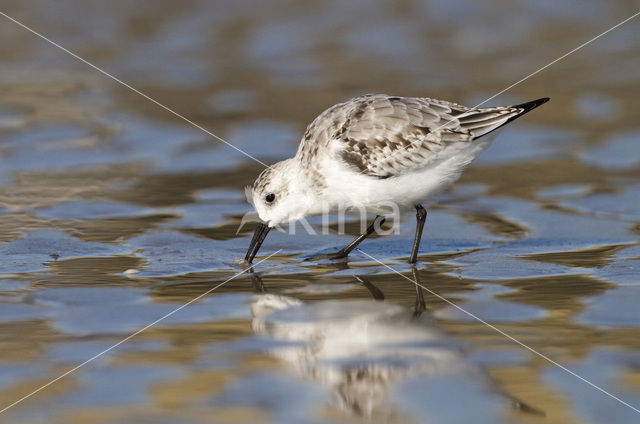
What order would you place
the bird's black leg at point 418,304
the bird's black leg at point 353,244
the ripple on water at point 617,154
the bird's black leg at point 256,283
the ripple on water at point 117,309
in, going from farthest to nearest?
the ripple on water at point 617,154 → the bird's black leg at point 353,244 → the bird's black leg at point 256,283 → the bird's black leg at point 418,304 → the ripple on water at point 117,309

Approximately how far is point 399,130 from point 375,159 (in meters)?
0.36

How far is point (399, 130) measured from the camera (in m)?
8.39

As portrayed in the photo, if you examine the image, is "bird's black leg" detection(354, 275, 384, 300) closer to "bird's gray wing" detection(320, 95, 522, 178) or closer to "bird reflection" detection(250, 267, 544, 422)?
"bird reflection" detection(250, 267, 544, 422)

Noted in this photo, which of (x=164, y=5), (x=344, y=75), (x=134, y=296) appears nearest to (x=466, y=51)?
(x=344, y=75)

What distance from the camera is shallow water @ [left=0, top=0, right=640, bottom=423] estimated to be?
5.55m

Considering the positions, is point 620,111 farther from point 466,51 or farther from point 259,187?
point 259,187

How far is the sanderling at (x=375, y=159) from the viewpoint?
8.23 meters

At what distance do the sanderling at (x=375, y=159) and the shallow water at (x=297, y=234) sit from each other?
0.51 meters
